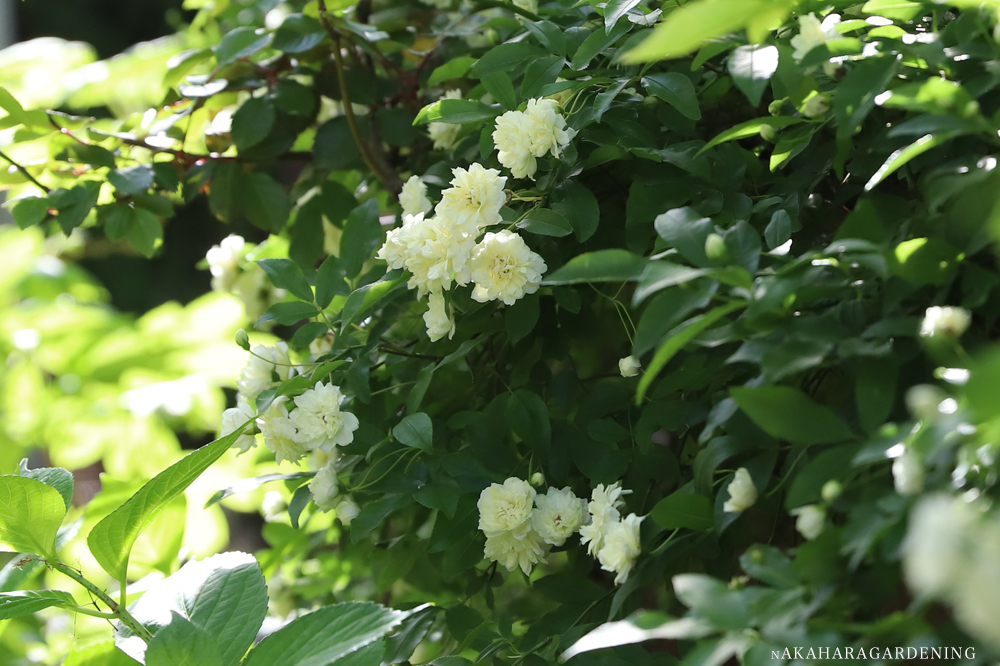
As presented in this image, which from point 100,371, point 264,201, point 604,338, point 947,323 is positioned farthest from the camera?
point 100,371

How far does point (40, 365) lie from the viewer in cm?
129

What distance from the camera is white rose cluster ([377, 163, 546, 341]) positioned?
43 centimetres

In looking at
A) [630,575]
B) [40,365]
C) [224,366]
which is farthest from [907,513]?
[40,365]

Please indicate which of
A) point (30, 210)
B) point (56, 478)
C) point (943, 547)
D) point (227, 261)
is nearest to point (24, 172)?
point (30, 210)

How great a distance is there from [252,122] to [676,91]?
41 cm

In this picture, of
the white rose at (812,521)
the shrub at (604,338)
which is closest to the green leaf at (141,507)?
the shrub at (604,338)

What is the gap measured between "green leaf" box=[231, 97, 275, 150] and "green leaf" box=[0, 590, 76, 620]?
39 centimetres

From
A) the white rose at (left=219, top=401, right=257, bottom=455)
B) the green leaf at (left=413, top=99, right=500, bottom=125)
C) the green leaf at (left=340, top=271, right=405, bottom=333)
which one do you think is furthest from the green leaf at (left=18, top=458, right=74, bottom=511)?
the green leaf at (left=413, top=99, right=500, bottom=125)

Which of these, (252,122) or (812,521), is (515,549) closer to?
(812,521)

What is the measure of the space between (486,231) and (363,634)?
24cm

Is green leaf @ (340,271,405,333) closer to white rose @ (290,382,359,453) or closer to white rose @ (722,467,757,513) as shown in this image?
white rose @ (290,382,359,453)

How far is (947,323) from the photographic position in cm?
28

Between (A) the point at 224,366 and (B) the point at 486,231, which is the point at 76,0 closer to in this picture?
(A) the point at 224,366

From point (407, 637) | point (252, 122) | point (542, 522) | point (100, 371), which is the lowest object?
point (100, 371)
